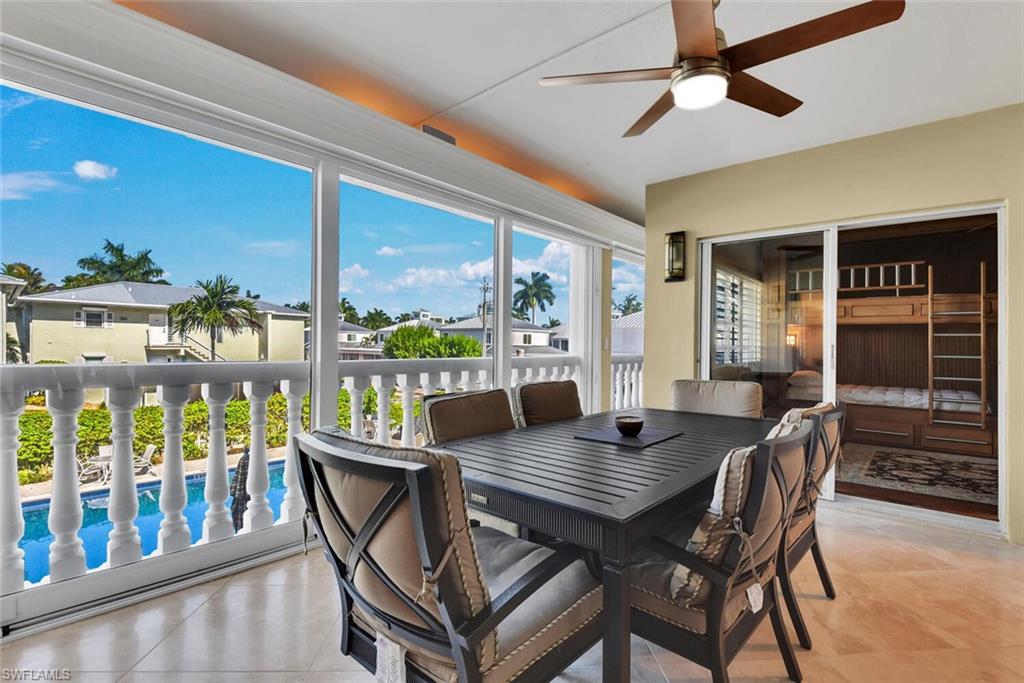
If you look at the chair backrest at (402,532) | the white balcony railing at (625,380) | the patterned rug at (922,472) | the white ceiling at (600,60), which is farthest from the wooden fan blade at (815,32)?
the white balcony railing at (625,380)

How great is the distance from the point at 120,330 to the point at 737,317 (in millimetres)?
4385

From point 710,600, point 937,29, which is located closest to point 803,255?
point 937,29

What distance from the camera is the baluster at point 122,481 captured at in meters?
2.17

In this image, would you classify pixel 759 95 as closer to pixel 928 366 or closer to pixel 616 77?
pixel 616 77

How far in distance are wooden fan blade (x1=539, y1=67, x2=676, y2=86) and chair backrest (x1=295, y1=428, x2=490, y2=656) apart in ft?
5.47

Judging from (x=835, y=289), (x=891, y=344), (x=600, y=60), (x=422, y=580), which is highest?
(x=600, y=60)

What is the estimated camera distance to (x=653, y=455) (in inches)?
75.0

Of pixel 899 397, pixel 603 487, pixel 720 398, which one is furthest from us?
pixel 899 397

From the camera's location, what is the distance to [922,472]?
12.4 feet

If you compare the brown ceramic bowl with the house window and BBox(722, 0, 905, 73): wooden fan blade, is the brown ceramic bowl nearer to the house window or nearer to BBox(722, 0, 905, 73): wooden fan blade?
BBox(722, 0, 905, 73): wooden fan blade

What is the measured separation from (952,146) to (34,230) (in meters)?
5.15

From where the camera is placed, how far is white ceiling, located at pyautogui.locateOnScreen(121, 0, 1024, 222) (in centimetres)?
222

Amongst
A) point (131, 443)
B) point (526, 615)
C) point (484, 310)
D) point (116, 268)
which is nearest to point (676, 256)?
point (484, 310)

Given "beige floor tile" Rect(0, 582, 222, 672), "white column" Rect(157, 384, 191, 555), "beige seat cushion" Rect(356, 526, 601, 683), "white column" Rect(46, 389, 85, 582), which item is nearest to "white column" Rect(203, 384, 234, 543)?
"white column" Rect(157, 384, 191, 555)
